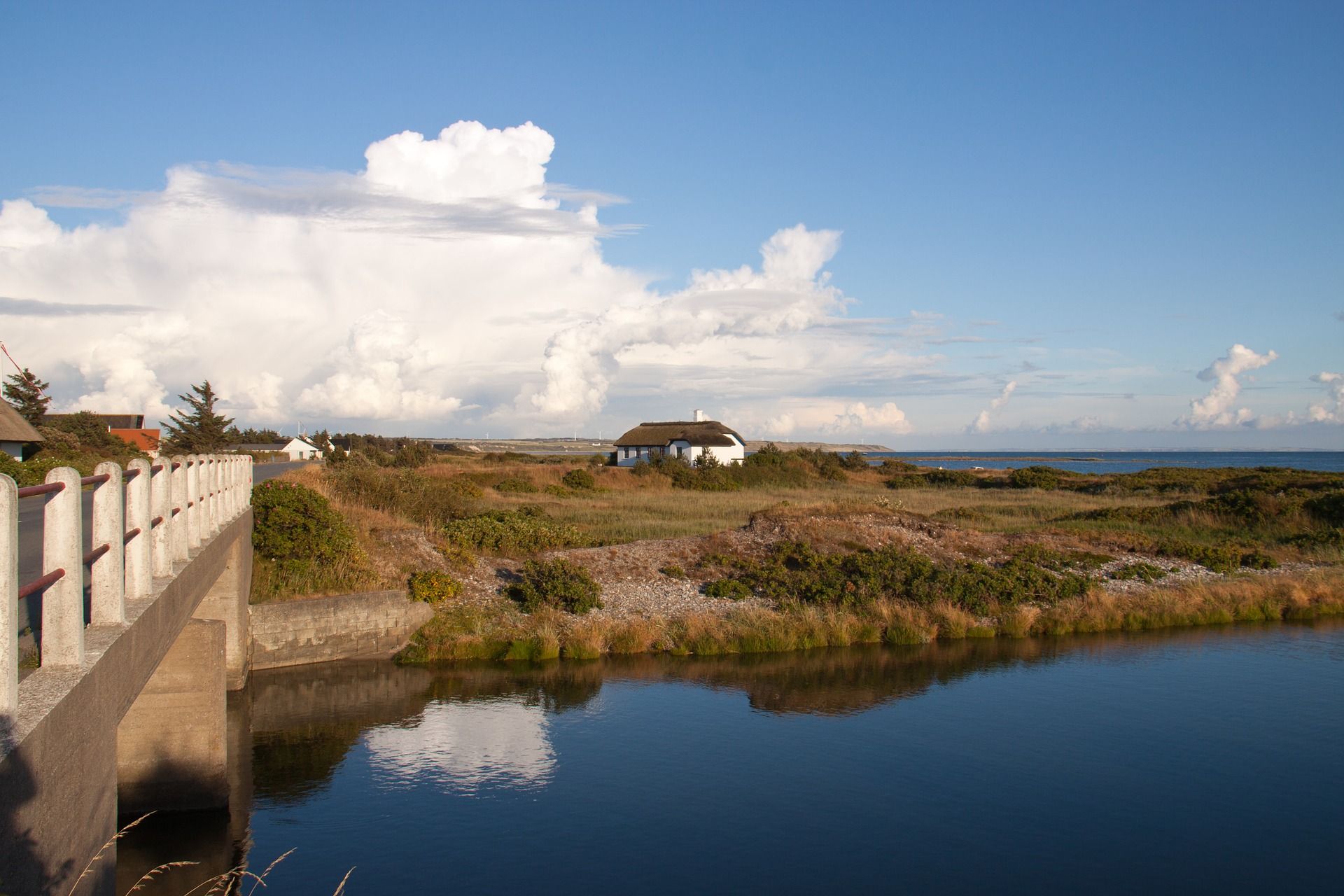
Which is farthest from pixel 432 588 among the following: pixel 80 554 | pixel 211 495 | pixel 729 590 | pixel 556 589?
pixel 80 554

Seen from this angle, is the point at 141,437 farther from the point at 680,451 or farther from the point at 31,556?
the point at 31,556

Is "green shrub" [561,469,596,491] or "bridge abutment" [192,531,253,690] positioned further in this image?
"green shrub" [561,469,596,491]

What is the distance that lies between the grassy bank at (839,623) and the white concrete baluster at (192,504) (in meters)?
10.1

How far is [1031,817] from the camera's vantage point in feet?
40.9

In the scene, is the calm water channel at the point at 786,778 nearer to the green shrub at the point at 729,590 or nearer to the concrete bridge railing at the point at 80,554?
the green shrub at the point at 729,590

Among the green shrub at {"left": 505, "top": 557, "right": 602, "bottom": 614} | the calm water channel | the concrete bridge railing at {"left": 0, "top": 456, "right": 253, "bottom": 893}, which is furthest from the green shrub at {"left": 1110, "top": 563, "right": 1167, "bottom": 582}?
the concrete bridge railing at {"left": 0, "top": 456, "right": 253, "bottom": 893}

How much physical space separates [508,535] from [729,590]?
6.93 m

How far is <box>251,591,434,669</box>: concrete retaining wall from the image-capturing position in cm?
1962

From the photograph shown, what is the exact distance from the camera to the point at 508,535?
93.9 ft

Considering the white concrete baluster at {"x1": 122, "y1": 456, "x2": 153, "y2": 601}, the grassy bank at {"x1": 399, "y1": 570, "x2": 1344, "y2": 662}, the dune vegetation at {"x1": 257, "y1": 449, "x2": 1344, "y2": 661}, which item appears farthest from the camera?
the dune vegetation at {"x1": 257, "y1": 449, "x2": 1344, "y2": 661}

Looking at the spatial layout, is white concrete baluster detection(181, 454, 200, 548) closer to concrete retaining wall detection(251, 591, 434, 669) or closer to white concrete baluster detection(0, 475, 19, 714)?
white concrete baluster detection(0, 475, 19, 714)

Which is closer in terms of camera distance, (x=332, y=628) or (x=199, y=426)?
(x=332, y=628)

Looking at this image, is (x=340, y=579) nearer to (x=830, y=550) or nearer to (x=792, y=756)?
(x=792, y=756)

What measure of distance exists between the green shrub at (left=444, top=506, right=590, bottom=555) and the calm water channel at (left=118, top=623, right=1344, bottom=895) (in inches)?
301
